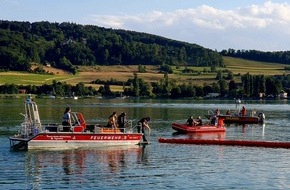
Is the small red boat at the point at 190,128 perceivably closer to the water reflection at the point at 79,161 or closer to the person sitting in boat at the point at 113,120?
the water reflection at the point at 79,161

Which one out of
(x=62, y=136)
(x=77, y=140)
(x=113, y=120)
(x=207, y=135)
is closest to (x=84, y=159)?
(x=62, y=136)

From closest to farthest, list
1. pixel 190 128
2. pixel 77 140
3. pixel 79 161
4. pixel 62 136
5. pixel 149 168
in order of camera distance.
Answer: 1. pixel 149 168
2. pixel 79 161
3. pixel 62 136
4. pixel 77 140
5. pixel 190 128

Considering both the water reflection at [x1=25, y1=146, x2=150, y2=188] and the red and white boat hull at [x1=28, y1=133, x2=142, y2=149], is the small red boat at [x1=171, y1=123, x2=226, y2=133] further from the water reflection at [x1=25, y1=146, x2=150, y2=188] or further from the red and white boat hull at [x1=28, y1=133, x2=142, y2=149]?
the water reflection at [x1=25, y1=146, x2=150, y2=188]

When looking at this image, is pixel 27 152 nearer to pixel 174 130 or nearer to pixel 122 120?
pixel 122 120

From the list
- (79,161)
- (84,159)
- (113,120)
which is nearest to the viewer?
(79,161)

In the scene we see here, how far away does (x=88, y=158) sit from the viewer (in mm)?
38812

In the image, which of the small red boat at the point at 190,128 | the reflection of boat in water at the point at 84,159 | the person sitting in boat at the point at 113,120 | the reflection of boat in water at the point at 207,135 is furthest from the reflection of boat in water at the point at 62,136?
the small red boat at the point at 190,128

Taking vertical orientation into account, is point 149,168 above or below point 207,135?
above

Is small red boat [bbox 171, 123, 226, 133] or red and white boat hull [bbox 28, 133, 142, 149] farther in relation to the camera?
small red boat [bbox 171, 123, 226, 133]

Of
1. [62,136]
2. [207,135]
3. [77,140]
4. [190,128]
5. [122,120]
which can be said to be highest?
[122,120]

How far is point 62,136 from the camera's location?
42.8m

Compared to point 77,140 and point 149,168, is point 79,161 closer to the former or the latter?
point 149,168

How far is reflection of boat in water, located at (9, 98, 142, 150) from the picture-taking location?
42250 mm

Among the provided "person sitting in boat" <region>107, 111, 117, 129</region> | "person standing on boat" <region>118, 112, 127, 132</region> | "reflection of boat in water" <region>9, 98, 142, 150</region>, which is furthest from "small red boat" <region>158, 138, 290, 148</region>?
"person sitting in boat" <region>107, 111, 117, 129</region>
